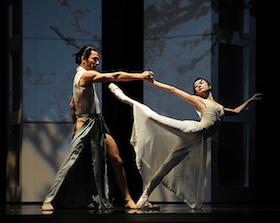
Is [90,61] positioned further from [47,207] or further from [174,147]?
[47,207]

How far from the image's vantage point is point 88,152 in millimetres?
4344

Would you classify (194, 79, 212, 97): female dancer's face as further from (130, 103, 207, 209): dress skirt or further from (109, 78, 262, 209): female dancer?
(130, 103, 207, 209): dress skirt

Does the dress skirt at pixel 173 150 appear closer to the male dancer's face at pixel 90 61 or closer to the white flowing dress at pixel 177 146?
the white flowing dress at pixel 177 146

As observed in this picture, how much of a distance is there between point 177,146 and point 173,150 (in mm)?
58

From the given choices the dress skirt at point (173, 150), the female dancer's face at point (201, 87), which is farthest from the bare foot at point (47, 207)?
the female dancer's face at point (201, 87)

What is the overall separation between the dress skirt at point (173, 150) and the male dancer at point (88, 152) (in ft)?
1.07

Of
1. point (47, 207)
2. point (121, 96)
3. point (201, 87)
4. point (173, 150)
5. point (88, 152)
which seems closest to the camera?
point (47, 207)

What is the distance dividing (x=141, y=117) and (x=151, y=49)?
8.16 ft

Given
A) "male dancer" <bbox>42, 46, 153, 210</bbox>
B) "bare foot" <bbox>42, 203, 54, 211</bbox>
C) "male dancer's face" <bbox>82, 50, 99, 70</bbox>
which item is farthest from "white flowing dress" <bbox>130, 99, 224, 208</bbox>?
"bare foot" <bbox>42, 203, 54, 211</bbox>

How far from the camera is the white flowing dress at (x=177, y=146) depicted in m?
4.52

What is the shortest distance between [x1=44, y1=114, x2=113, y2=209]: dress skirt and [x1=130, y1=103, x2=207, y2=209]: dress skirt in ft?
Result: 1.30

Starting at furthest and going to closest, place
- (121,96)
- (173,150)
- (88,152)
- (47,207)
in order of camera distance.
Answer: (173,150)
(121,96)
(88,152)
(47,207)

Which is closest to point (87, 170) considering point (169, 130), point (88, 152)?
point (88, 152)

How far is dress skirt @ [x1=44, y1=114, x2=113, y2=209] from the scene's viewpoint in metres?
4.14
